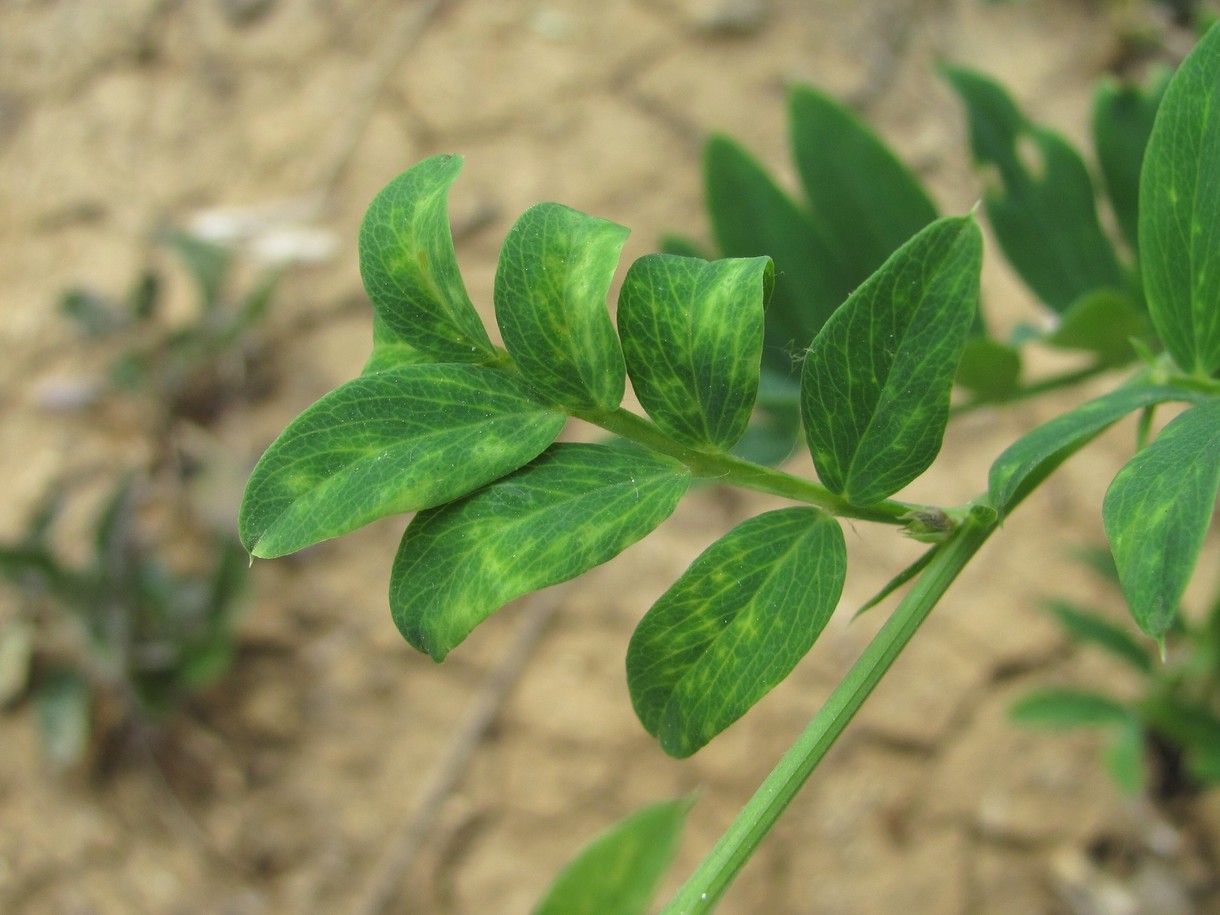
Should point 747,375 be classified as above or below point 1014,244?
above

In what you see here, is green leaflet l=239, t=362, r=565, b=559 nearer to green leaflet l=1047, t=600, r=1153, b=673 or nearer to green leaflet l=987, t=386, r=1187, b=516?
green leaflet l=987, t=386, r=1187, b=516

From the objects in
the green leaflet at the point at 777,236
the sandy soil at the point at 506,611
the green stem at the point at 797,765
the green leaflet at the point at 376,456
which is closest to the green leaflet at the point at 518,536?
the green leaflet at the point at 376,456

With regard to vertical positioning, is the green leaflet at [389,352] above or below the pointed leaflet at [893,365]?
above

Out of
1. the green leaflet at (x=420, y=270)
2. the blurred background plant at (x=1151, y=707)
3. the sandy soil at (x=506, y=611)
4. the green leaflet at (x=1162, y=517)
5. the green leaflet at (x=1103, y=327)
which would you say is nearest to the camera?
the green leaflet at (x=1162, y=517)

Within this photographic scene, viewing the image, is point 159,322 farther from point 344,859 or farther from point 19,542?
point 344,859

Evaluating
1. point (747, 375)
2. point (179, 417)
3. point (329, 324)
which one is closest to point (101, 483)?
point (179, 417)

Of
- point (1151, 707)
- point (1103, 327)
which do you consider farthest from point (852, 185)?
point (1151, 707)

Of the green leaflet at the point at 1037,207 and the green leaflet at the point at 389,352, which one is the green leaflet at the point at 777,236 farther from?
the green leaflet at the point at 389,352
